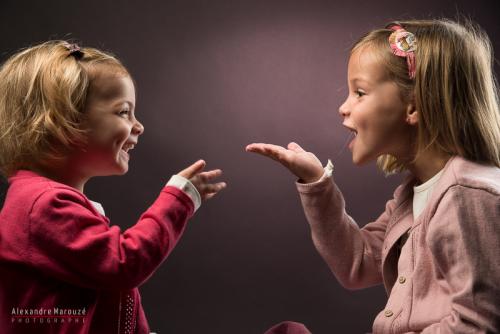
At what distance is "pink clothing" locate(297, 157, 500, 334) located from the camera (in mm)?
1012

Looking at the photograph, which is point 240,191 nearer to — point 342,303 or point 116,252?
point 342,303

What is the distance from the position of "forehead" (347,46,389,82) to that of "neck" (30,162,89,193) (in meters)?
0.58

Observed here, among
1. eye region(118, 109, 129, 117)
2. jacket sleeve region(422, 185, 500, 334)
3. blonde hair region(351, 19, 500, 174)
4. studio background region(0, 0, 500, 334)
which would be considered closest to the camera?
jacket sleeve region(422, 185, 500, 334)

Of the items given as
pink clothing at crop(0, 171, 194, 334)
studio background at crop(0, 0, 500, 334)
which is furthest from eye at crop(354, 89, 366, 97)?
studio background at crop(0, 0, 500, 334)

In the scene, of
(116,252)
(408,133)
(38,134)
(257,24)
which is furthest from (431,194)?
(257,24)

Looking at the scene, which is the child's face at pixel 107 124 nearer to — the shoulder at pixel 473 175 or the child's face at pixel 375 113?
the child's face at pixel 375 113

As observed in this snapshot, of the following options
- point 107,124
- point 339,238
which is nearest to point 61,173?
point 107,124

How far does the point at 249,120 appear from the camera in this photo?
2012 mm

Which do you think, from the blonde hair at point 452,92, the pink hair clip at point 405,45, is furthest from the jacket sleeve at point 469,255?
the pink hair clip at point 405,45

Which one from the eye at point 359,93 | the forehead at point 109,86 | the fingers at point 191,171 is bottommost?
the fingers at point 191,171

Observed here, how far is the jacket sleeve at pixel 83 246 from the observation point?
1.07 m

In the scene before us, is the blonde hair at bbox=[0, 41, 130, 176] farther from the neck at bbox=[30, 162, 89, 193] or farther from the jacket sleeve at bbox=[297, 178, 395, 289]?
the jacket sleeve at bbox=[297, 178, 395, 289]

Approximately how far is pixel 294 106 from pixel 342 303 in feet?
2.08

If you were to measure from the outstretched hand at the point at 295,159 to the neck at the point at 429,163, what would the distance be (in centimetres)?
20
